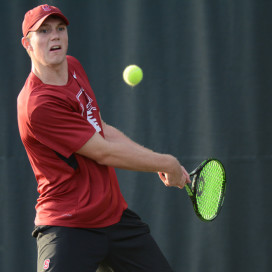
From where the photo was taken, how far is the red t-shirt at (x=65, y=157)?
2490 mm

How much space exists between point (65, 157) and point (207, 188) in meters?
0.86

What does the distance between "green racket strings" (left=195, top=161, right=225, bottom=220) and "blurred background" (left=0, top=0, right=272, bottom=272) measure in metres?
0.51

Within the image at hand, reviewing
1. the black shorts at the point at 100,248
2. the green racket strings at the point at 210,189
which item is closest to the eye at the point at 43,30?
the black shorts at the point at 100,248

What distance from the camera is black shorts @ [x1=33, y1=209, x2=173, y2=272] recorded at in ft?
8.32

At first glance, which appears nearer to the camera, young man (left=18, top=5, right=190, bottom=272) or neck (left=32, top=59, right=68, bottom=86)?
young man (left=18, top=5, right=190, bottom=272)

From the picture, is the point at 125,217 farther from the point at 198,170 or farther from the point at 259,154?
the point at 259,154

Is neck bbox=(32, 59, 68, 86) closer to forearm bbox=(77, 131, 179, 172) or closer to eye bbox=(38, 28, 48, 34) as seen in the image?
eye bbox=(38, 28, 48, 34)

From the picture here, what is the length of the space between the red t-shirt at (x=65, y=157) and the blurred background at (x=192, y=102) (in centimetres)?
97

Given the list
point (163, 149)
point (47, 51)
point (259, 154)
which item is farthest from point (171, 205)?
point (47, 51)

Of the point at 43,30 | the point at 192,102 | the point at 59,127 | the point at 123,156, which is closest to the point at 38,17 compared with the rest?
the point at 43,30

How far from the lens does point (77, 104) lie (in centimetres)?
261

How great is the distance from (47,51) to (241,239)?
1790 millimetres

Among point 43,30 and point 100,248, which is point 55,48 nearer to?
point 43,30

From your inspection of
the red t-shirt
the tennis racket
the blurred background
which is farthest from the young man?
the blurred background
